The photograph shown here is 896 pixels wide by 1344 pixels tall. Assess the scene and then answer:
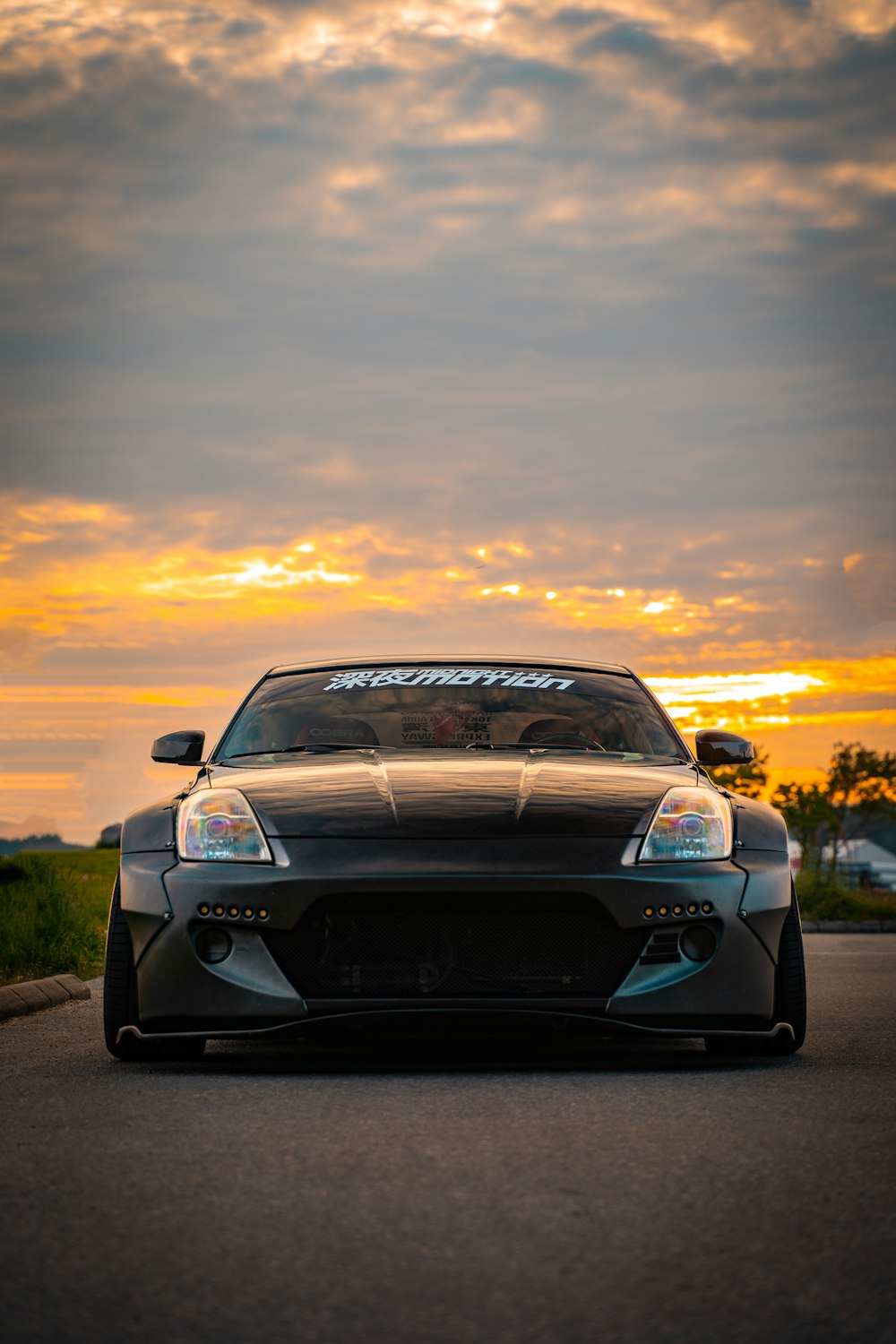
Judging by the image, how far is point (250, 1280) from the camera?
2756 mm

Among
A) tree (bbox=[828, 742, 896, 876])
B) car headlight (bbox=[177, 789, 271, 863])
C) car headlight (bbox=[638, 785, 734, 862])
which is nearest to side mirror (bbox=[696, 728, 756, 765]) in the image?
car headlight (bbox=[638, 785, 734, 862])

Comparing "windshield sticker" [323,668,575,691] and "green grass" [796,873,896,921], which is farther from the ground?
"windshield sticker" [323,668,575,691]

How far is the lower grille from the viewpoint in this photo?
5.07m

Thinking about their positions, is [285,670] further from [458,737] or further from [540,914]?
[540,914]

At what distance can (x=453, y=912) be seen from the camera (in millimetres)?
5113

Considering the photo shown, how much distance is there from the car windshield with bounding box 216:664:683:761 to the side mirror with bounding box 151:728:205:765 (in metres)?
0.11

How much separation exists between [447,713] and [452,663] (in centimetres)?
55

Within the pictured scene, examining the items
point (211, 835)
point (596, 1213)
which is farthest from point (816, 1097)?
point (211, 835)

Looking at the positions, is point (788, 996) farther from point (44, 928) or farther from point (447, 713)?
point (44, 928)

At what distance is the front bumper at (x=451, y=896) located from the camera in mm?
5062

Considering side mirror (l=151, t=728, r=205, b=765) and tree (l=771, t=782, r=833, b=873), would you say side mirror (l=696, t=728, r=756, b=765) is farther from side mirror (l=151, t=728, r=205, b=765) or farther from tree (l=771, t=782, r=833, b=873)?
tree (l=771, t=782, r=833, b=873)

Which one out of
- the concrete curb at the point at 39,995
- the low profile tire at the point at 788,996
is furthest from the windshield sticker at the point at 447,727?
the concrete curb at the point at 39,995

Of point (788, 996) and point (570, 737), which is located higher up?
point (570, 737)

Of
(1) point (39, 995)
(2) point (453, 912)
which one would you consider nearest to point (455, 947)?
(2) point (453, 912)
